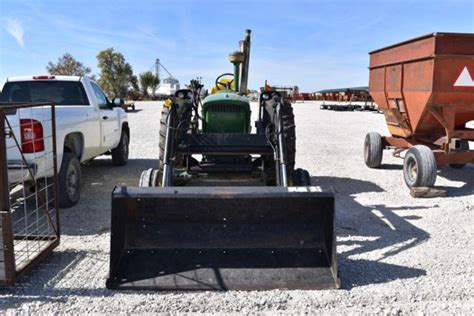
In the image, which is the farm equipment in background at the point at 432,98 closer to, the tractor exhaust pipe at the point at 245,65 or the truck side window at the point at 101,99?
the tractor exhaust pipe at the point at 245,65

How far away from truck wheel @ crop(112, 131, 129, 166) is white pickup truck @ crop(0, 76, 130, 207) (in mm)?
23

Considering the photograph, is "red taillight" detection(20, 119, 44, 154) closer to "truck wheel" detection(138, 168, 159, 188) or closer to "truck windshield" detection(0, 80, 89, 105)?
"truck wheel" detection(138, 168, 159, 188)

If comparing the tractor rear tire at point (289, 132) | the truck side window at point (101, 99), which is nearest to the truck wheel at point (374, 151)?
the tractor rear tire at point (289, 132)

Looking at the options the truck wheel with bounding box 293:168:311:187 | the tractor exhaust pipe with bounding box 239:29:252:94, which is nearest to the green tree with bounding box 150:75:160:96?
the tractor exhaust pipe with bounding box 239:29:252:94

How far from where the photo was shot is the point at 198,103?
7.25m

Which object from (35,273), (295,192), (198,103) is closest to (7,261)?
(35,273)

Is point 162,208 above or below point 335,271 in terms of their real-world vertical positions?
above

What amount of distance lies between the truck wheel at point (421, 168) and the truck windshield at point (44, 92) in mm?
5350

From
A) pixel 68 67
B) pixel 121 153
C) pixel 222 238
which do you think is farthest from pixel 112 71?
pixel 222 238

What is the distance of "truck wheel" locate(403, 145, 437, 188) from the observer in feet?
24.0

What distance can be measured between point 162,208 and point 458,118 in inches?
245

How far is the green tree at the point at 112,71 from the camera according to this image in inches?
2104

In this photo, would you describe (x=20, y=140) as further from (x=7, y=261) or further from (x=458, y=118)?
(x=458, y=118)

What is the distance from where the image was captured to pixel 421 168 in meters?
7.38
